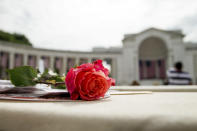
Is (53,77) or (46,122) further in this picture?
(53,77)

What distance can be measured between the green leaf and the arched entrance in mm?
28656

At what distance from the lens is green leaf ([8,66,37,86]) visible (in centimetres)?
128

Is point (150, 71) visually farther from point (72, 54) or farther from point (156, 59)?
point (72, 54)

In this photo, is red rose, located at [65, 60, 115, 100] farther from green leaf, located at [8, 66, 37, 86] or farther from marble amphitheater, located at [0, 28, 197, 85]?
marble amphitheater, located at [0, 28, 197, 85]

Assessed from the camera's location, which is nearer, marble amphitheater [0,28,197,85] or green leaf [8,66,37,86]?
green leaf [8,66,37,86]

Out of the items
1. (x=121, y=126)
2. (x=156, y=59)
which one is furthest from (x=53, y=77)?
(x=156, y=59)

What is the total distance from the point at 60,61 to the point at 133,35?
14.0 m

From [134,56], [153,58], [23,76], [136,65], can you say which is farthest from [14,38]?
[23,76]

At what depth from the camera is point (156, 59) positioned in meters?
29.8

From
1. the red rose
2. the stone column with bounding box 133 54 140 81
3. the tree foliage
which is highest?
the tree foliage

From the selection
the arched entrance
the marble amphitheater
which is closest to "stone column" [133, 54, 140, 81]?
the marble amphitheater

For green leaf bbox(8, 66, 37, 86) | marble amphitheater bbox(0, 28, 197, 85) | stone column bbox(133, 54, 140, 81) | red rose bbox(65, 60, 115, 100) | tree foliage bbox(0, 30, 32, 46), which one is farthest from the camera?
tree foliage bbox(0, 30, 32, 46)

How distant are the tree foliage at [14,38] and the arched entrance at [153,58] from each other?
27767mm

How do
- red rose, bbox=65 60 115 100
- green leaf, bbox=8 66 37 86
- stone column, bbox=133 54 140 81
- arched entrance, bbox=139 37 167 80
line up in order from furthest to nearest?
arched entrance, bbox=139 37 167 80
stone column, bbox=133 54 140 81
green leaf, bbox=8 66 37 86
red rose, bbox=65 60 115 100
